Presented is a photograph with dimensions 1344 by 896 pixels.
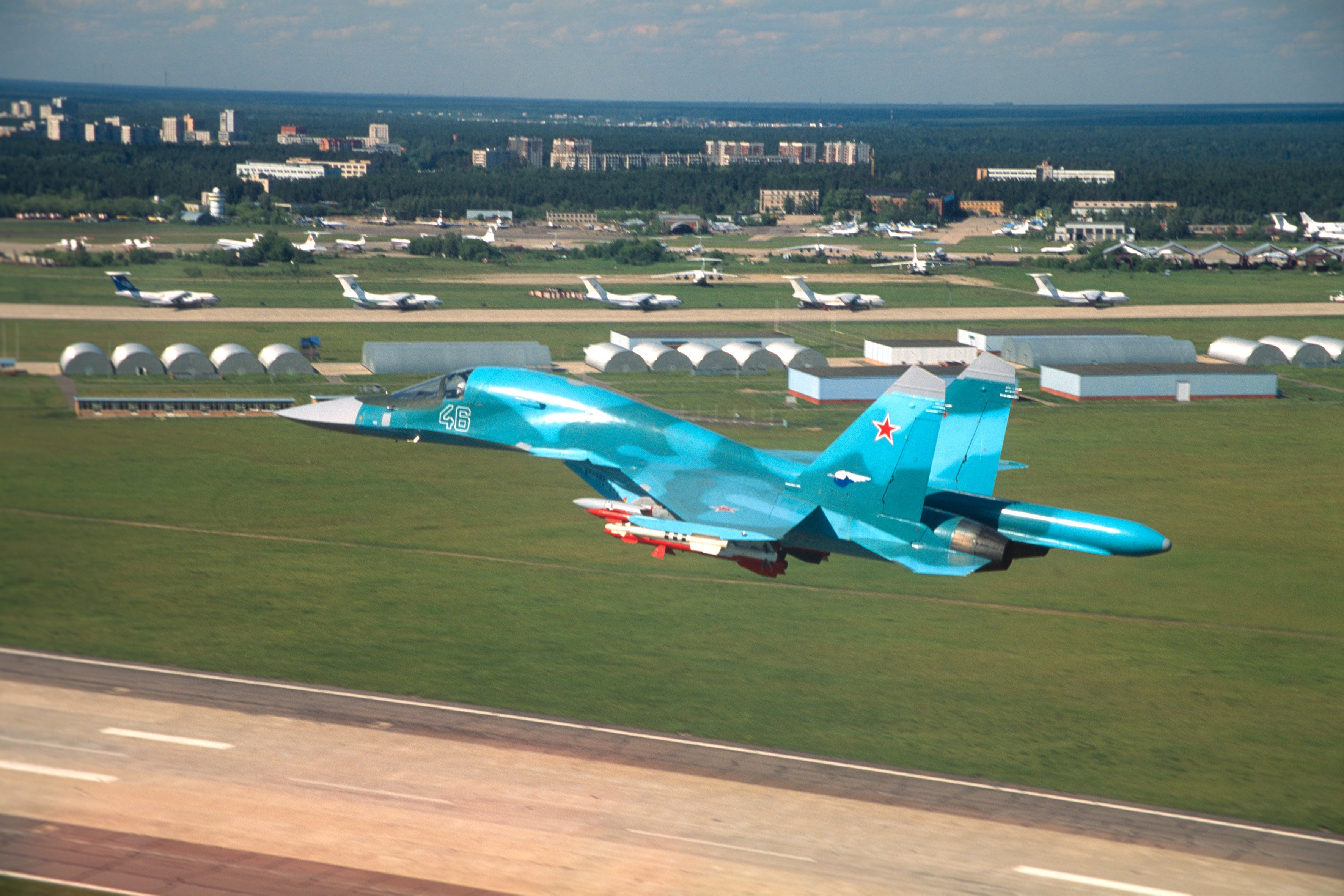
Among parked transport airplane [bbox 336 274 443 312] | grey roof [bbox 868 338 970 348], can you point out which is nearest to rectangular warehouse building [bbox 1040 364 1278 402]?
grey roof [bbox 868 338 970 348]

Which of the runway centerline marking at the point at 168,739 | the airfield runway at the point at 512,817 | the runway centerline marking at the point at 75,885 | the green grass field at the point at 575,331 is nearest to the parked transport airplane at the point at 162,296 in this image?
the green grass field at the point at 575,331

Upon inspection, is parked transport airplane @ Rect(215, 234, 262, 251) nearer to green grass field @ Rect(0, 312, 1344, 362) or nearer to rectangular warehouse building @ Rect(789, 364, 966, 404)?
green grass field @ Rect(0, 312, 1344, 362)

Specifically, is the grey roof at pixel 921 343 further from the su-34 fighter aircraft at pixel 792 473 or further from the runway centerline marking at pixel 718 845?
the runway centerline marking at pixel 718 845

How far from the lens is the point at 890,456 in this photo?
30859 mm

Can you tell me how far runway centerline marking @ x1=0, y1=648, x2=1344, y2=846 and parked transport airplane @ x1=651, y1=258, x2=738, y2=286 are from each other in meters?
116

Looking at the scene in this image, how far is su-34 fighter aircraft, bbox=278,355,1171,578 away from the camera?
2939cm

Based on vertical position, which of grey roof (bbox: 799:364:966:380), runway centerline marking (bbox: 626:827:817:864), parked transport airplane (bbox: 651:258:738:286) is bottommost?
runway centerline marking (bbox: 626:827:817:864)

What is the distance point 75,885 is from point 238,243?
96932 mm

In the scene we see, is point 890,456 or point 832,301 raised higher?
point 890,456

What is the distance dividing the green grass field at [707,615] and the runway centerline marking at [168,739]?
641cm

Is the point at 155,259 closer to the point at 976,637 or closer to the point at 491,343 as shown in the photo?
the point at 491,343

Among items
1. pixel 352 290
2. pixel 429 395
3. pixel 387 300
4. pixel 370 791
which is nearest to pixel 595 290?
pixel 387 300

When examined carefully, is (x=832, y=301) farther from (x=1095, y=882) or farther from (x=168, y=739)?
(x=1095, y=882)

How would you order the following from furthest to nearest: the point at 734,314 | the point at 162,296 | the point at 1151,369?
the point at 734,314
the point at 1151,369
the point at 162,296
